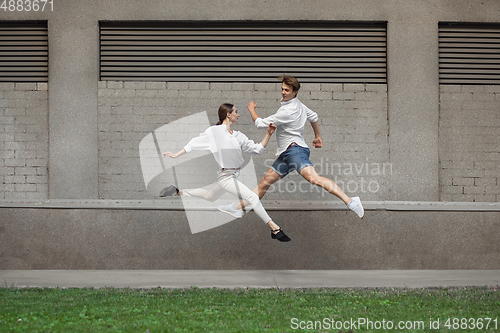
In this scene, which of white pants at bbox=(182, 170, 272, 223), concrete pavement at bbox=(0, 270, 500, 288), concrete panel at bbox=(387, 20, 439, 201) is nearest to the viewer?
white pants at bbox=(182, 170, 272, 223)

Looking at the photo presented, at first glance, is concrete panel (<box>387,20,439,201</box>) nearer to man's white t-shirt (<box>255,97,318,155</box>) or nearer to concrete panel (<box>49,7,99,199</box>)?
man's white t-shirt (<box>255,97,318,155</box>)

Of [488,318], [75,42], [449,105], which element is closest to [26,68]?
[75,42]

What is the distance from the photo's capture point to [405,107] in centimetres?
1032

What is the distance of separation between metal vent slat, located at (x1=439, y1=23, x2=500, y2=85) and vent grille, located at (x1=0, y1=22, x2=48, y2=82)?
7.46m

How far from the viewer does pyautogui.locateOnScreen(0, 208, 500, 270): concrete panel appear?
10062 mm

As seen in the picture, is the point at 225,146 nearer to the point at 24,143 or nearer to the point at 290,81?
the point at 290,81

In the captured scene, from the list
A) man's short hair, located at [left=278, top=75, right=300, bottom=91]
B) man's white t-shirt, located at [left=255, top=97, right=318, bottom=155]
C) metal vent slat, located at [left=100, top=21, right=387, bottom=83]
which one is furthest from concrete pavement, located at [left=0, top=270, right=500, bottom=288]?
metal vent slat, located at [left=100, top=21, right=387, bottom=83]

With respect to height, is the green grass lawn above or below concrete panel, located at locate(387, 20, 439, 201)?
below

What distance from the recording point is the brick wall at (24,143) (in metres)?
10.4

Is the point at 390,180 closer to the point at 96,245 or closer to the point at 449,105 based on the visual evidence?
the point at 449,105

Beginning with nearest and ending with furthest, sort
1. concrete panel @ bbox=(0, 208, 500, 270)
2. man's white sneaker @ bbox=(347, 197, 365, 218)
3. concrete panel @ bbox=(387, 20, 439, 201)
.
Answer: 1. man's white sneaker @ bbox=(347, 197, 365, 218)
2. concrete panel @ bbox=(0, 208, 500, 270)
3. concrete panel @ bbox=(387, 20, 439, 201)

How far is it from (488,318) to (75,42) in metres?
8.22

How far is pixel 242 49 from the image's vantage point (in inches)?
411

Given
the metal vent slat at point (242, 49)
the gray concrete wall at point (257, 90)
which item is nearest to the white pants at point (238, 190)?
the gray concrete wall at point (257, 90)
